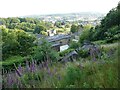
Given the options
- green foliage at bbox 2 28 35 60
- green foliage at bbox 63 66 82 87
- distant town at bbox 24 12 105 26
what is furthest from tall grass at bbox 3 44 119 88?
green foliage at bbox 2 28 35 60

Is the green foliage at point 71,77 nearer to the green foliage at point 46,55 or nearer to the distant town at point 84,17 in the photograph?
the green foliage at point 46,55

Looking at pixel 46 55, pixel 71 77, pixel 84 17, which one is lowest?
pixel 84 17

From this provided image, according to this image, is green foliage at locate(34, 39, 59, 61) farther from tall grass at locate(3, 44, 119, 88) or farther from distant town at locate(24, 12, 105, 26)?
distant town at locate(24, 12, 105, 26)

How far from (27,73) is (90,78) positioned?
78 centimetres

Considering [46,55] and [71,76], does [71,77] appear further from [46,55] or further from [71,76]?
[46,55]

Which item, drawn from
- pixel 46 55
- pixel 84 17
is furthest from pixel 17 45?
pixel 46 55

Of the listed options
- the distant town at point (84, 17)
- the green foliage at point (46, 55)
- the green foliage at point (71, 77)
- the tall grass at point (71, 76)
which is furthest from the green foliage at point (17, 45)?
the green foliage at point (71, 77)

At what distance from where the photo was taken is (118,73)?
214 centimetres

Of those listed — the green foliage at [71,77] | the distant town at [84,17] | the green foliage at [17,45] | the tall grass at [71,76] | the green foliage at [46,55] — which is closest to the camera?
the tall grass at [71,76]

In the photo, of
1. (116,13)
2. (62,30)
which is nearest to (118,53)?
(116,13)

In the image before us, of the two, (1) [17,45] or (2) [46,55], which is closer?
(2) [46,55]

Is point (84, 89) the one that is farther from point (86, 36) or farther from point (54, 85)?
point (86, 36)

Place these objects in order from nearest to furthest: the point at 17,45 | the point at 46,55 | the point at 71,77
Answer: the point at 71,77, the point at 46,55, the point at 17,45

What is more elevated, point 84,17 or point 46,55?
point 46,55
